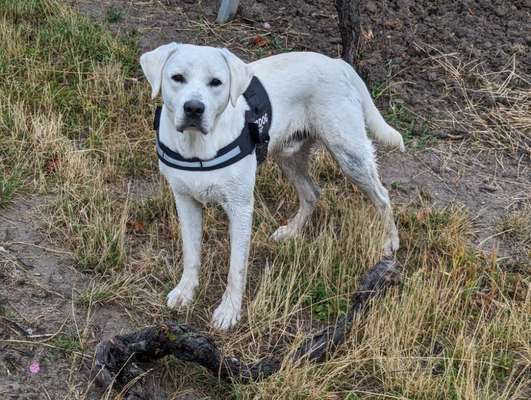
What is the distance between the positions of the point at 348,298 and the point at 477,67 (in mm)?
3022

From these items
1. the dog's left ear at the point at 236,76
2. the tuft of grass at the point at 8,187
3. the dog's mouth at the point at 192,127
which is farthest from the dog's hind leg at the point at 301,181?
the tuft of grass at the point at 8,187

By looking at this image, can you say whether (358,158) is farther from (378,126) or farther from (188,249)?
(188,249)

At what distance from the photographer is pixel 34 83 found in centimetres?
590

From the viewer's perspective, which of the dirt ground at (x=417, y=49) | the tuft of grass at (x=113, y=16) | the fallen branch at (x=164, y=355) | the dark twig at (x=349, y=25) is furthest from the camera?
the tuft of grass at (x=113, y=16)

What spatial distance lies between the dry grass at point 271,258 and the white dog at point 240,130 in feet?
0.49

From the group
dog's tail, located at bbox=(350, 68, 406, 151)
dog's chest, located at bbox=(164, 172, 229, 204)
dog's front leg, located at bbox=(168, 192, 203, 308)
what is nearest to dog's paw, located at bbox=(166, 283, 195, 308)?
dog's front leg, located at bbox=(168, 192, 203, 308)

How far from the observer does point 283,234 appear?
483 cm

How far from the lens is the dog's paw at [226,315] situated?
13.4 feet

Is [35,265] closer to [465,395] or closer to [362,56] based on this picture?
[465,395]

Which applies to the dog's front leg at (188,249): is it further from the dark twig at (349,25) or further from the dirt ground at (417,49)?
the dark twig at (349,25)

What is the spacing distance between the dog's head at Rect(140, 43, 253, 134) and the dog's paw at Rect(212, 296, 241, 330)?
2.99 feet

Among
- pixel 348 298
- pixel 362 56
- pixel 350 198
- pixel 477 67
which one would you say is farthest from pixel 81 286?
pixel 477 67

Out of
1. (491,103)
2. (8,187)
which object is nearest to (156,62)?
(8,187)

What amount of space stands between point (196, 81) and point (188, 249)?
0.97 meters
